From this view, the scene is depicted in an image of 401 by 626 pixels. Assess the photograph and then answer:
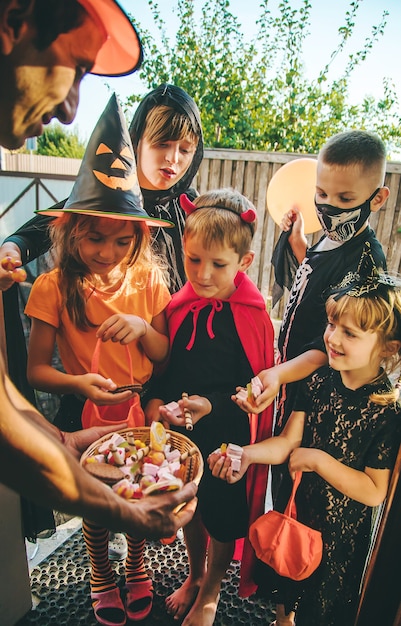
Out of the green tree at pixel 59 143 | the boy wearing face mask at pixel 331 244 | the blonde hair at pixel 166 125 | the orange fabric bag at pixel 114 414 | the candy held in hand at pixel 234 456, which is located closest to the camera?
the candy held in hand at pixel 234 456

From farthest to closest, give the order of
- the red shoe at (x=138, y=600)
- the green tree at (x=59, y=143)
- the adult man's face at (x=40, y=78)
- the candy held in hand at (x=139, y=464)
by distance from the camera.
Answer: the green tree at (x=59, y=143)
the red shoe at (x=138, y=600)
the candy held in hand at (x=139, y=464)
the adult man's face at (x=40, y=78)

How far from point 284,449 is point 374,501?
36cm

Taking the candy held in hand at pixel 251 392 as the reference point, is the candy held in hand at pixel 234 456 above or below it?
below

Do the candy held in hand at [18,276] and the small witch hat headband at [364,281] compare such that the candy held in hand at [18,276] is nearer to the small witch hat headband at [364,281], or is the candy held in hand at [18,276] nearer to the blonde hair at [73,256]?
the blonde hair at [73,256]

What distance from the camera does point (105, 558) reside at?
190 centimetres

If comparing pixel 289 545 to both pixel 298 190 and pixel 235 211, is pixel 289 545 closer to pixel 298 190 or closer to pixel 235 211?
pixel 235 211

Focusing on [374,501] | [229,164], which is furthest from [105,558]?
[229,164]

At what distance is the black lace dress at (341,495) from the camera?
1492 millimetres

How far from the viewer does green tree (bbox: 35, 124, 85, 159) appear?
553 inches

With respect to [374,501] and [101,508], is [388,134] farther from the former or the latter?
[101,508]

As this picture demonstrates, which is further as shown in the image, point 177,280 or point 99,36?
point 177,280

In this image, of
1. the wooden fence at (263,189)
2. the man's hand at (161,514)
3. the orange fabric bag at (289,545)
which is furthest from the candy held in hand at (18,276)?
the wooden fence at (263,189)

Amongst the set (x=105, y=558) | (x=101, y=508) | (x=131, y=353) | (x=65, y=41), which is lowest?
(x=105, y=558)

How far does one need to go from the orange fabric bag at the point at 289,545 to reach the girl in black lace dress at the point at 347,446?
3.9 inches
